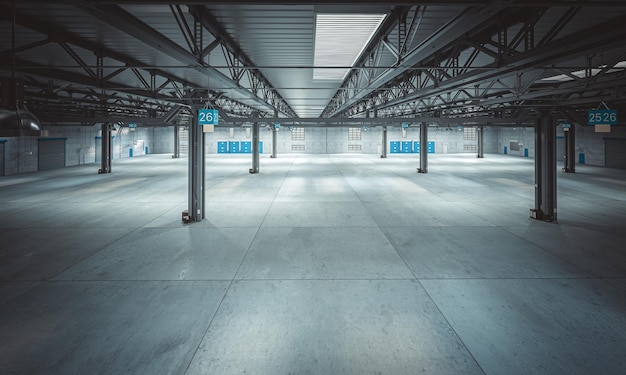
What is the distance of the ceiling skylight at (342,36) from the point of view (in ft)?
24.1

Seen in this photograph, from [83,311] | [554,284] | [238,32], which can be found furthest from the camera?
[238,32]

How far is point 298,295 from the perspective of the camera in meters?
5.93

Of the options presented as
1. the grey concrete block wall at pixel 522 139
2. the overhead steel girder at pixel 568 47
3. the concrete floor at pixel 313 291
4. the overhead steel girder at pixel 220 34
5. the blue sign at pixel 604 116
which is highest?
the grey concrete block wall at pixel 522 139

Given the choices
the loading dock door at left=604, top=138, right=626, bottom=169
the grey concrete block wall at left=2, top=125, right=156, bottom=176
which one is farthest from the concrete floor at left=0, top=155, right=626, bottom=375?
the loading dock door at left=604, top=138, right=626, bottom=169

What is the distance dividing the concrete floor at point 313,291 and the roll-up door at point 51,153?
64.3 ft

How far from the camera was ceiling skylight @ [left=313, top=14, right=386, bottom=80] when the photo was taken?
290 inches

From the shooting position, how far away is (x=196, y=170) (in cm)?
1171

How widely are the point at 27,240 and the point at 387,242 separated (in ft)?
32.4

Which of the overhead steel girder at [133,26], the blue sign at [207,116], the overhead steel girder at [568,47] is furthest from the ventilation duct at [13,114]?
the overhead steel girder at [568,47]

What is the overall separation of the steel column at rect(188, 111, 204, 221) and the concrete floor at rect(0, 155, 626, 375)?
1.74 feet

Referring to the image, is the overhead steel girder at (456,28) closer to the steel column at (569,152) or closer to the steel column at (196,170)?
the steel column at (196,170)

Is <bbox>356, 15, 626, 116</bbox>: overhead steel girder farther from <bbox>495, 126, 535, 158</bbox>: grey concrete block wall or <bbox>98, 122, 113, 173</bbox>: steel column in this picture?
<bbox>495, 126, 535, 158</bbox>: grey concrete block wall

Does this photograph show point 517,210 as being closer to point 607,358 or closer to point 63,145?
point 607,358

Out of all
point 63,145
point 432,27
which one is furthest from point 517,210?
point 63,145
